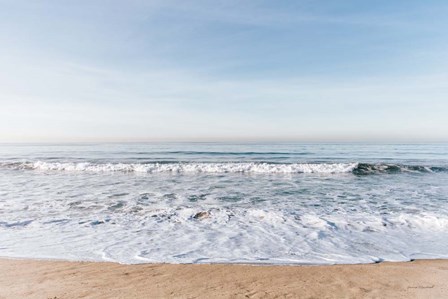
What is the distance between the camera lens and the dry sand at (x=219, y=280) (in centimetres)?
406

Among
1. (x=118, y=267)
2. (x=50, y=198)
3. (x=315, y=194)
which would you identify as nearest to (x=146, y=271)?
(x=118, y=267)

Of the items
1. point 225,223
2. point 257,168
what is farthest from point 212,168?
point 225,223

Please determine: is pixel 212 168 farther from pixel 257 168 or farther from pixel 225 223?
pixel 225 223

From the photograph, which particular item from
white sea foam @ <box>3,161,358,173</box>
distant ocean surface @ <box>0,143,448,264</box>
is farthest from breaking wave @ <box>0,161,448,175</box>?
distant ocean surface @ <box>0,143,448,264</box>

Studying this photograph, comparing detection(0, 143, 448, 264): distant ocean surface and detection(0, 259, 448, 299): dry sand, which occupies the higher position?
detection(0, 259, 448, 299): dry sand

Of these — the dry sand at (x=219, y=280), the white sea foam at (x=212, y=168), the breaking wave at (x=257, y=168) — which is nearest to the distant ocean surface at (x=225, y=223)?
the dry sand at (x=219, y=280)

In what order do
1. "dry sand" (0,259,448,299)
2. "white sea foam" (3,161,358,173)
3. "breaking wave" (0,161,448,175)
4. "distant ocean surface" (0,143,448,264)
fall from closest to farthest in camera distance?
"dry sand" (0,259,448,299) → "distant ocean surface" (0,143,448,264) → "breaking wave" (0,161,448,175) → "white sea foam" (3,161,358,173)

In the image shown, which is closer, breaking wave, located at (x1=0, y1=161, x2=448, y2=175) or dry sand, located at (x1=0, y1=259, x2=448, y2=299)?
dry sand, located at (x1=0, y1=259, x2=448, y2=299)

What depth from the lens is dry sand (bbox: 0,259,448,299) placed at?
13.3 feet

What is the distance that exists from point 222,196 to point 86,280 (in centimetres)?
780

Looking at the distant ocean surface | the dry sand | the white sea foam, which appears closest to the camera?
the dry sand

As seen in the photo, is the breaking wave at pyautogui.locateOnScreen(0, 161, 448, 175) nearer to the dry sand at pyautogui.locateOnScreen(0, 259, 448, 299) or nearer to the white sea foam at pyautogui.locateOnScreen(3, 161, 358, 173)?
the white sea foam at pyautogui.locateOnScreen(3, 161, 358, 173)

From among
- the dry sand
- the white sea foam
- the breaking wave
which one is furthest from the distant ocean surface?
the white sea foam

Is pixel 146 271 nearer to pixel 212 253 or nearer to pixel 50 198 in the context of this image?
pixel 212 253
